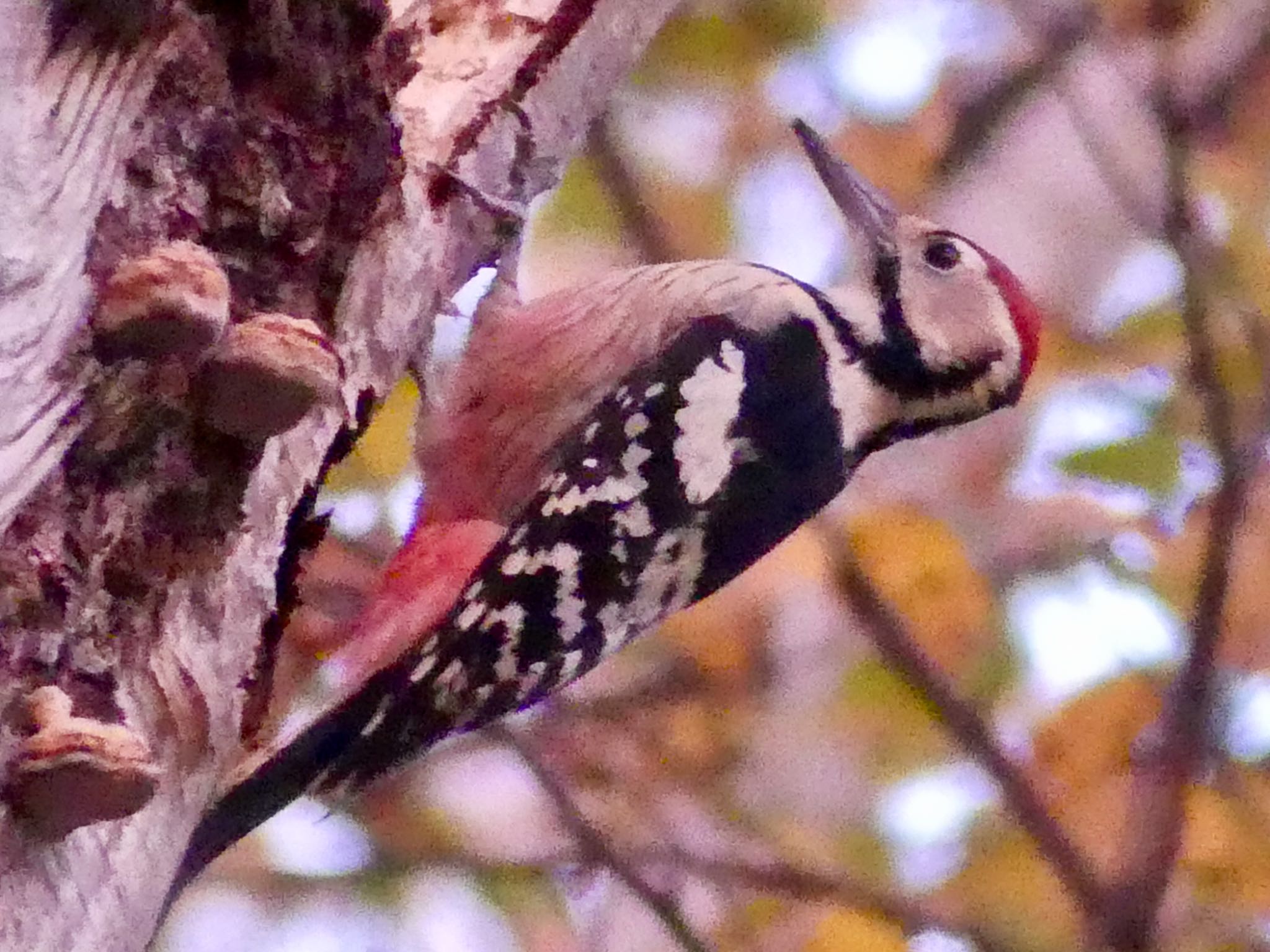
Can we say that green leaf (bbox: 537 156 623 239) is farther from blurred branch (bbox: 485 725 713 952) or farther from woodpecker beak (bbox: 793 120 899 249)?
blurred branch (bbox: 485 725 713 952)

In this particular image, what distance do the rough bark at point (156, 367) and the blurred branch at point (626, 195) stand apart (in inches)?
50.1

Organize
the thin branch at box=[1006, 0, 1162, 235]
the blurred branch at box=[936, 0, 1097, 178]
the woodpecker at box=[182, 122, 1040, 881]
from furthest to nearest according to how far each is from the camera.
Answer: the blurred branch at box=[936, 0, 1097, 178]
the thin branch at box=[1006, 0, 1162, 235]
the woodpecker at box=[182, 122, 1040, 881]

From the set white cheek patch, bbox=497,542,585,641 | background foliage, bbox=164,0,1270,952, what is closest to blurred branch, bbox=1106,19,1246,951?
background foliage, bbox=164,0,1270,952

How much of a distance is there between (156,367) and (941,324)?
1.76 metres

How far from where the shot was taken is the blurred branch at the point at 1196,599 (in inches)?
74.7

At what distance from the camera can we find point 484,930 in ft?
10.1

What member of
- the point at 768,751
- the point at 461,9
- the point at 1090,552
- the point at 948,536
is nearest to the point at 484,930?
the point at 768,751

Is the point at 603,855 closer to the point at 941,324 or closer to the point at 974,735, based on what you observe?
the point at 974,735

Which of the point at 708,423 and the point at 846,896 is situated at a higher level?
the point at 708,423

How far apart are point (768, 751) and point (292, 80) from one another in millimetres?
2364

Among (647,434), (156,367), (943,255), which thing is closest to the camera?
(156,367)

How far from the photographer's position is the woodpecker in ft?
6.10

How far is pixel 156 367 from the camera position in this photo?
2.71ft

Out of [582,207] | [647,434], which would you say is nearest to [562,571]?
[647,434]
